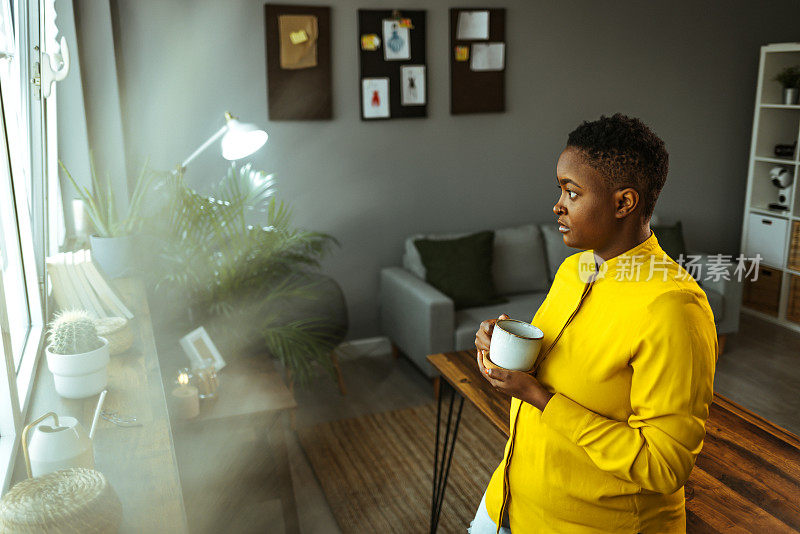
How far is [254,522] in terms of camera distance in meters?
2.64

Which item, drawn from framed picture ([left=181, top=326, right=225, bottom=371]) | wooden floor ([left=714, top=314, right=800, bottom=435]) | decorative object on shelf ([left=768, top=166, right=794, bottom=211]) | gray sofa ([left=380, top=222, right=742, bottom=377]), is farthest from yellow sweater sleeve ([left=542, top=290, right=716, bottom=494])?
decorative object on shelf ([left=768, top=166, right=794, bottom=211])

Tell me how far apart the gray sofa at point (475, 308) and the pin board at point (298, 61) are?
1024 millimetres

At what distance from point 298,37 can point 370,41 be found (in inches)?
17.0

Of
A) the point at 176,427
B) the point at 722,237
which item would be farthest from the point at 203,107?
the point at 722,237

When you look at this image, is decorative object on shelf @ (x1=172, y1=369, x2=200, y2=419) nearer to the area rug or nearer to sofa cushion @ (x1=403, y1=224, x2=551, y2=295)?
the area rug

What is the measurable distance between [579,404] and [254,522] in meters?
1.77

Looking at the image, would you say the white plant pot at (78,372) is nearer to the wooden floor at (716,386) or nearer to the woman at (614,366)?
the woman at (614,366)

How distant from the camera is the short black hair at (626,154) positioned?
1.19 meters

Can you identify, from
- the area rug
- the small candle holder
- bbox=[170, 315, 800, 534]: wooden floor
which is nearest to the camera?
the small candle holder

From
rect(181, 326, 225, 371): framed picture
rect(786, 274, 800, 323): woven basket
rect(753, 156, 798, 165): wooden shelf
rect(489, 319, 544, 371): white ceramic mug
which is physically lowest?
rect(786, 274, 800, 323): woven basket

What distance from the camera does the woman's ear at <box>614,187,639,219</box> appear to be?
47.1 inches

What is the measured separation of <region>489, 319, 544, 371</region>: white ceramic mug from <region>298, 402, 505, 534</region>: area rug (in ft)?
4.98

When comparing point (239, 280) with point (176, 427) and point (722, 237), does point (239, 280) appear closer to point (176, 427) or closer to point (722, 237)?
point (176, 427)

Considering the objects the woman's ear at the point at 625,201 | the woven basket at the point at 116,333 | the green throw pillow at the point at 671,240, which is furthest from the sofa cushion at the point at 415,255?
the woman's ear at the point at 625,201
